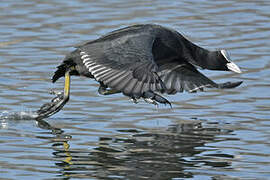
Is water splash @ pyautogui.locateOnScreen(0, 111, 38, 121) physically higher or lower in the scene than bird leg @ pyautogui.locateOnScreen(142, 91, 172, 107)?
lower

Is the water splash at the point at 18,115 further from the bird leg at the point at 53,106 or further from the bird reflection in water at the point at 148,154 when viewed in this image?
the bird reflection in water at the point at 148,154

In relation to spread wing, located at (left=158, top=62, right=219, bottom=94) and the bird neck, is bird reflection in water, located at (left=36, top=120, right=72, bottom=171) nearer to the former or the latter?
spread wing, located at (left=158, top=62, right=219, bottom=94)

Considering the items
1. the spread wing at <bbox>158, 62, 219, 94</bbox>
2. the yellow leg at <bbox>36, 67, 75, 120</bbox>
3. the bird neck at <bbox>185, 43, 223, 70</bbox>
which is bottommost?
the yellow leg at <bbox>36, 67, 75, 120</bbox>

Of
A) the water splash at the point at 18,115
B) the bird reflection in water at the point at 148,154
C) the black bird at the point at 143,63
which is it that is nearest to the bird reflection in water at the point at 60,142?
the bird reflection in water at the point at 148,154

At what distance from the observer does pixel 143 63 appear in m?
8.37

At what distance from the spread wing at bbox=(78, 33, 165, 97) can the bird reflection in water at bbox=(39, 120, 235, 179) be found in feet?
2.08

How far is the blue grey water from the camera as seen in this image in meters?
7.82

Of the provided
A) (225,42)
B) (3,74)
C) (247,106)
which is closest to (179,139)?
(247,106)

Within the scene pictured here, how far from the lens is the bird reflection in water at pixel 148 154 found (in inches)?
297

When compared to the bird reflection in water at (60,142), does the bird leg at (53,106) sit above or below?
above

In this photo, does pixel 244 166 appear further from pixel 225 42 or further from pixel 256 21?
pixel 256 21

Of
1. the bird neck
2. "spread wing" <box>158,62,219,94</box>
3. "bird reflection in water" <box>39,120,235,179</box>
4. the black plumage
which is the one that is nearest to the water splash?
"bird reflection in water" <box>39,120,235,179</box>

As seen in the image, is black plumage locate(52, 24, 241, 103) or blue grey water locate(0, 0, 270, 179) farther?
black plumage locate(52, 24, 241, 103)

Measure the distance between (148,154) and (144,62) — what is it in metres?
0.91
